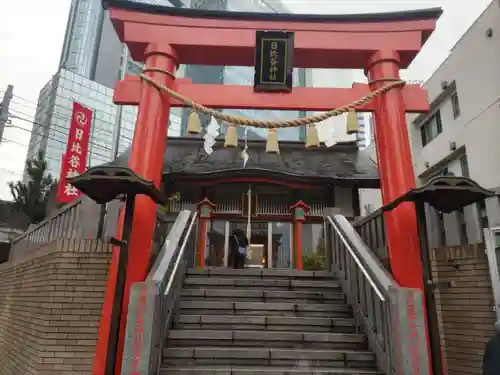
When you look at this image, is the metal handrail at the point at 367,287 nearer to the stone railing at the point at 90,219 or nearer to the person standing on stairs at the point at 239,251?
the person standing on stairs at the point at 239,251

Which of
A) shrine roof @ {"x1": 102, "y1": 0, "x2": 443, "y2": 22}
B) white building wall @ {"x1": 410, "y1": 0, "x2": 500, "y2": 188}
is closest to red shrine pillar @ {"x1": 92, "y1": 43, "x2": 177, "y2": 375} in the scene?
shrine roof @ {"x1": 102, "y1": 0, "x2": 443, "y2": 22}

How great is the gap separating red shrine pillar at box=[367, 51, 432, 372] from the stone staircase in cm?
116

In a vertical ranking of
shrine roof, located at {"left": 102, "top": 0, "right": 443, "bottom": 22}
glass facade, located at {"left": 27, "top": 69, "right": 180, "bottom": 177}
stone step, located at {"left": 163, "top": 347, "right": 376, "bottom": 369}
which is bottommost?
stone step, located at {"left": 163, "top": 347, "right": 376, "bottom": 369}

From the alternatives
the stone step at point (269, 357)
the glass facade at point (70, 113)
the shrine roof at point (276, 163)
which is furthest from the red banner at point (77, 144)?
the glass facade at point (70, 113)

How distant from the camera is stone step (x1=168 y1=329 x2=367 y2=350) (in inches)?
197

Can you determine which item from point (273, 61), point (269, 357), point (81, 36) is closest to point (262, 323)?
point (269, 357)

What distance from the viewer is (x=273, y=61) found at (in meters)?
6.80

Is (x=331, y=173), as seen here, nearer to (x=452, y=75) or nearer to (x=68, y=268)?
(x=452, y=75)

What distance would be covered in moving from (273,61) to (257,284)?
4.08m

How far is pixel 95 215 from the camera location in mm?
5754

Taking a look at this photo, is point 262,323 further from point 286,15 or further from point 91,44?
point 91,44

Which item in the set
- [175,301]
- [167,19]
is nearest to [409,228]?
[175,301]

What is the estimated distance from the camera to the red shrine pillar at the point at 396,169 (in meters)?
5.61

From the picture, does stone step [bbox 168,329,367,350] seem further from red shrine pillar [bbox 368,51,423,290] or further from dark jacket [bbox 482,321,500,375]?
dark jacket [bbox 482,321,500,375]
